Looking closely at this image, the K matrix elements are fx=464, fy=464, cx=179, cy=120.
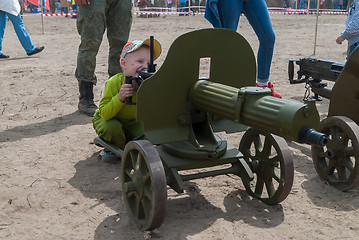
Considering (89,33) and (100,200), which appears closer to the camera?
(100,200)

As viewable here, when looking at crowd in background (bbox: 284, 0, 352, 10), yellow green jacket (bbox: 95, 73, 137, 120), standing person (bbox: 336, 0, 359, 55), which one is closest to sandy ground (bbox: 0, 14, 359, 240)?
yellow green jacket (bbox: 95, 73, 137, 120)

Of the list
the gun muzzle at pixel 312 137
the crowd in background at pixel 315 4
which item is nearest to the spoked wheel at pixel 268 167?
the gun muzzle at pixel 312 137

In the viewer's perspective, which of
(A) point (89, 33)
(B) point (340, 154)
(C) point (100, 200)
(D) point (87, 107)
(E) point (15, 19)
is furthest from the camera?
(E) point (15, 19)

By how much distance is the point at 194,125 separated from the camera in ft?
10.5

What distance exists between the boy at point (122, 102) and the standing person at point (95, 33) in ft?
4.88

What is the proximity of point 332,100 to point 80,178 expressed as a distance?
2085mm

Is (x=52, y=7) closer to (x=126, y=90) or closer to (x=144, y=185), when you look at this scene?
(x=126, y=90)

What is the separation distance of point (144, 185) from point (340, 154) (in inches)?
59.9

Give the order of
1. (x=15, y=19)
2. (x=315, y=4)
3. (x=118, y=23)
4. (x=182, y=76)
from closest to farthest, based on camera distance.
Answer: (x=182, y=76)
(x=118, y=23)
(x=15, y=19)
(x=315, y=4)

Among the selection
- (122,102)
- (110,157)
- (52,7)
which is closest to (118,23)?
(110,157)

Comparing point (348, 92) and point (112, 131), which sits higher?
point (348, 92)

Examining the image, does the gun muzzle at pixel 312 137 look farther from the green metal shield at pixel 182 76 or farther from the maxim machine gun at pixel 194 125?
the green metal shield at pixel 182 76

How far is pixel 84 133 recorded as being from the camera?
4.84 metres

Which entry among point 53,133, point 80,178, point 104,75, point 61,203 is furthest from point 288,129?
point 104,75
